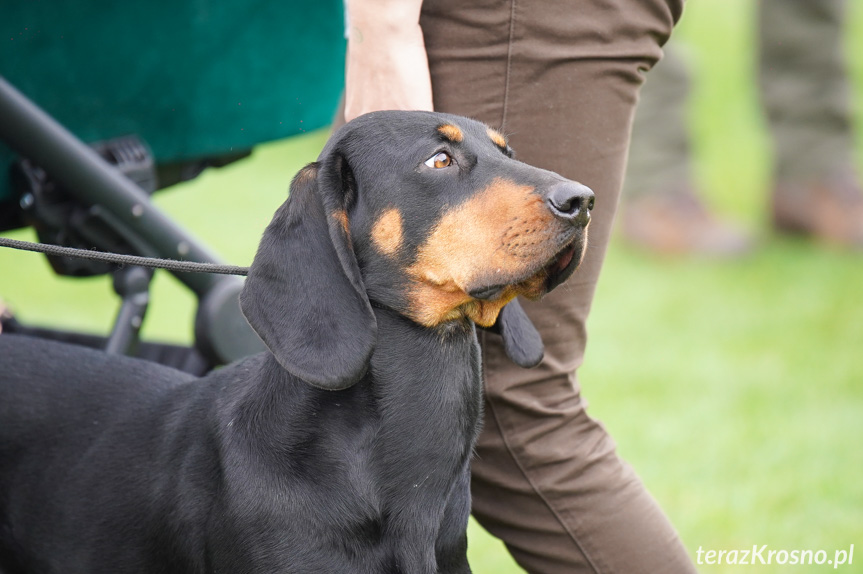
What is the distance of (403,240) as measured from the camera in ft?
6.96

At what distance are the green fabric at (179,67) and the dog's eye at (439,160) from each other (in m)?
1.36

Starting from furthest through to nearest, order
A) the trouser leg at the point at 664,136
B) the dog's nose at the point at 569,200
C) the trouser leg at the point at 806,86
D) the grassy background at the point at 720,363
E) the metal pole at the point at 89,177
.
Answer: the trouser leg at the point at 664,136, the trouser leg at the point at 806,86, the grassy background at the point at 720,363, the metal pole at the point at 89,177, the dog's nose at the point at 569,200

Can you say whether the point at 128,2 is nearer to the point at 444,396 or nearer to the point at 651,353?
the point at 444,396

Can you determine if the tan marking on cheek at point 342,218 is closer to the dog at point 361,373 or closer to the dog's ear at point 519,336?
the dog at point 361,373

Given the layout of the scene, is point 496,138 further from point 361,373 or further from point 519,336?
point 361,373

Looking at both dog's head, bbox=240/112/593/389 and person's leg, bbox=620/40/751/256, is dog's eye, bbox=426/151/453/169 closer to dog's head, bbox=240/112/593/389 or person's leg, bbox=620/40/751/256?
dog's head, bbox=240/112/593/389

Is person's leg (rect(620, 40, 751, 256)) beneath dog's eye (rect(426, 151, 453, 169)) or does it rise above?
beneath

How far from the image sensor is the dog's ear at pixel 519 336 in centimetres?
224

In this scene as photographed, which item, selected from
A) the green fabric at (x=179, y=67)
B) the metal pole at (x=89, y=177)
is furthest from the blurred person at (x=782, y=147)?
the metal pole at (x=89, y=177)

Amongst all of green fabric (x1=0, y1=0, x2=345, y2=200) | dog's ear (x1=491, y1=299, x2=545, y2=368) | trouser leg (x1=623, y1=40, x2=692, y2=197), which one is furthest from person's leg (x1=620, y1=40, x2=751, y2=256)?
dog's ear (x1=491, y1=299, x2=545, y2=368)

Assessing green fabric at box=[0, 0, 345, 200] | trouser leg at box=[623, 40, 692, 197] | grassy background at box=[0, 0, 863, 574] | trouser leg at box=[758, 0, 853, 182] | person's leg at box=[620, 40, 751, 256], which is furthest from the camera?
trouser leg at box=[623, 40, 692, 197]

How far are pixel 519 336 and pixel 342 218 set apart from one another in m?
0.46

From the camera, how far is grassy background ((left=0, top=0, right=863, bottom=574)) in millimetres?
3750

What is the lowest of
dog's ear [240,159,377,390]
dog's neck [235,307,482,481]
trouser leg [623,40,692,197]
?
trouser leg [623,40,692,197]
